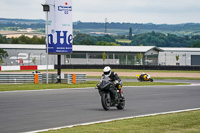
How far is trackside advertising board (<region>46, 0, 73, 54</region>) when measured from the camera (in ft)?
114

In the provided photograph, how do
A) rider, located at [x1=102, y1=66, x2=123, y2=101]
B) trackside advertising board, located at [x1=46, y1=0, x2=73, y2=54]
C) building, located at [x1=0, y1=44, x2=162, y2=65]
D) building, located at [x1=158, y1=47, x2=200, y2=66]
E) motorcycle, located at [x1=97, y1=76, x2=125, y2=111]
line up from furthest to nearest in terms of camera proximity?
building, located at [x1=158, y1=47, x2=200, y2=66]
building, located at [x1=0, y1=44, x2=162, y2=65]
trackside advertising board, located at [x1=46, y1=0, x2=73, y2=54]
rider, located at [x1=102, y1=66, x2=123, y2=101]
motorcycle, located at [x1=97, y1=76, x2=125, y2=111]

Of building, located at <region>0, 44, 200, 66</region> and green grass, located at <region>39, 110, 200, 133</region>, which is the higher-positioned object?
building, located at <region>0, 44, 200, 66</region>

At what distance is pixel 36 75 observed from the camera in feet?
119

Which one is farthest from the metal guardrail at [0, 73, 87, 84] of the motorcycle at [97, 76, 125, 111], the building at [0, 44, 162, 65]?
the building at [0, 44, 162, 65]

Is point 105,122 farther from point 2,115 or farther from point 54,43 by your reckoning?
point 54,43

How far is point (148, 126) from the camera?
38.9ft

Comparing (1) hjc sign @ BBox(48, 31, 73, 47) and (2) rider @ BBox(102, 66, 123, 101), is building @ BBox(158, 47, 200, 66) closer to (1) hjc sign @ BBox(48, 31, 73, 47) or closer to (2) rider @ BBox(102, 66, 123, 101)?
(1) hjc sign @ BBox(48, 31, 73, 47)

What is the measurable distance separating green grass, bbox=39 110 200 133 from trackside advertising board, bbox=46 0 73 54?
2193 cm

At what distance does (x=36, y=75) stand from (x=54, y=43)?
9.01 ft

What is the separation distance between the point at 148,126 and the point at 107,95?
450cm

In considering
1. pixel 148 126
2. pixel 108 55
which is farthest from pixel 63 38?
pixel 108 55

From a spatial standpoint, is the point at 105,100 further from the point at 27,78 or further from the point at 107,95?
the point at 27,78

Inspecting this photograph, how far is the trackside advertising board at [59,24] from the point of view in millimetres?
34812

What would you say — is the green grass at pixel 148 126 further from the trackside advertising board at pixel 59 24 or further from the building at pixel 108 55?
the building at pixel 108 55
